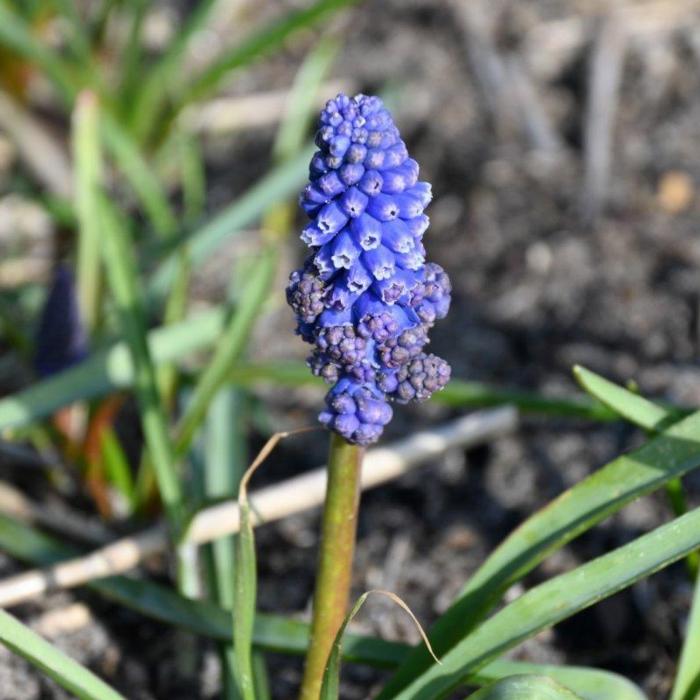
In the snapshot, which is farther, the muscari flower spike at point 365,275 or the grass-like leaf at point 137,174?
the grass-like leaf at point 137,174

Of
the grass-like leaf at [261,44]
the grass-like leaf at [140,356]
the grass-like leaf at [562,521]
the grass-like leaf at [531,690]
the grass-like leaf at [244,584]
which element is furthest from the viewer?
the grass-like leaf at [261,44]

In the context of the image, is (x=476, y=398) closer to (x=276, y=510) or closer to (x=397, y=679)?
(x=276, y=510)

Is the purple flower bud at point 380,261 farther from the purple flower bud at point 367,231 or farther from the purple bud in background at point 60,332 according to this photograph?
the purple bud in background at point 60,332

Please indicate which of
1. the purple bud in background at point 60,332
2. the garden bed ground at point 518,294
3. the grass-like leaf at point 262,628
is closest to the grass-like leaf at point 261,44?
the garden bed ground at point 518,294

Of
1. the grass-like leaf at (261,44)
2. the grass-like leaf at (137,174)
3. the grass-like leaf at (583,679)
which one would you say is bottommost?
the grass-like leaf at (583,679)

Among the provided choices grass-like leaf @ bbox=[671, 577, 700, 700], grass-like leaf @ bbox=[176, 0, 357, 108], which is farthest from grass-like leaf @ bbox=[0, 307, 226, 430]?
grass-like leaf @ bbox=[671, 577, 700, 700]

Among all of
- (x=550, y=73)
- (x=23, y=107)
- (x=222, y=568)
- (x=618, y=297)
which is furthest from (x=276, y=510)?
(x=550, y=73)

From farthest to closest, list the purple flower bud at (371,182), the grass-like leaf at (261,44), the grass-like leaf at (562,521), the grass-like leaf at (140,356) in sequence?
the grass-like leaf at (261,44), the grass-like leaf at (140,356), the grass-like leaf at (562,521), the purple flower bud at (371,182)
